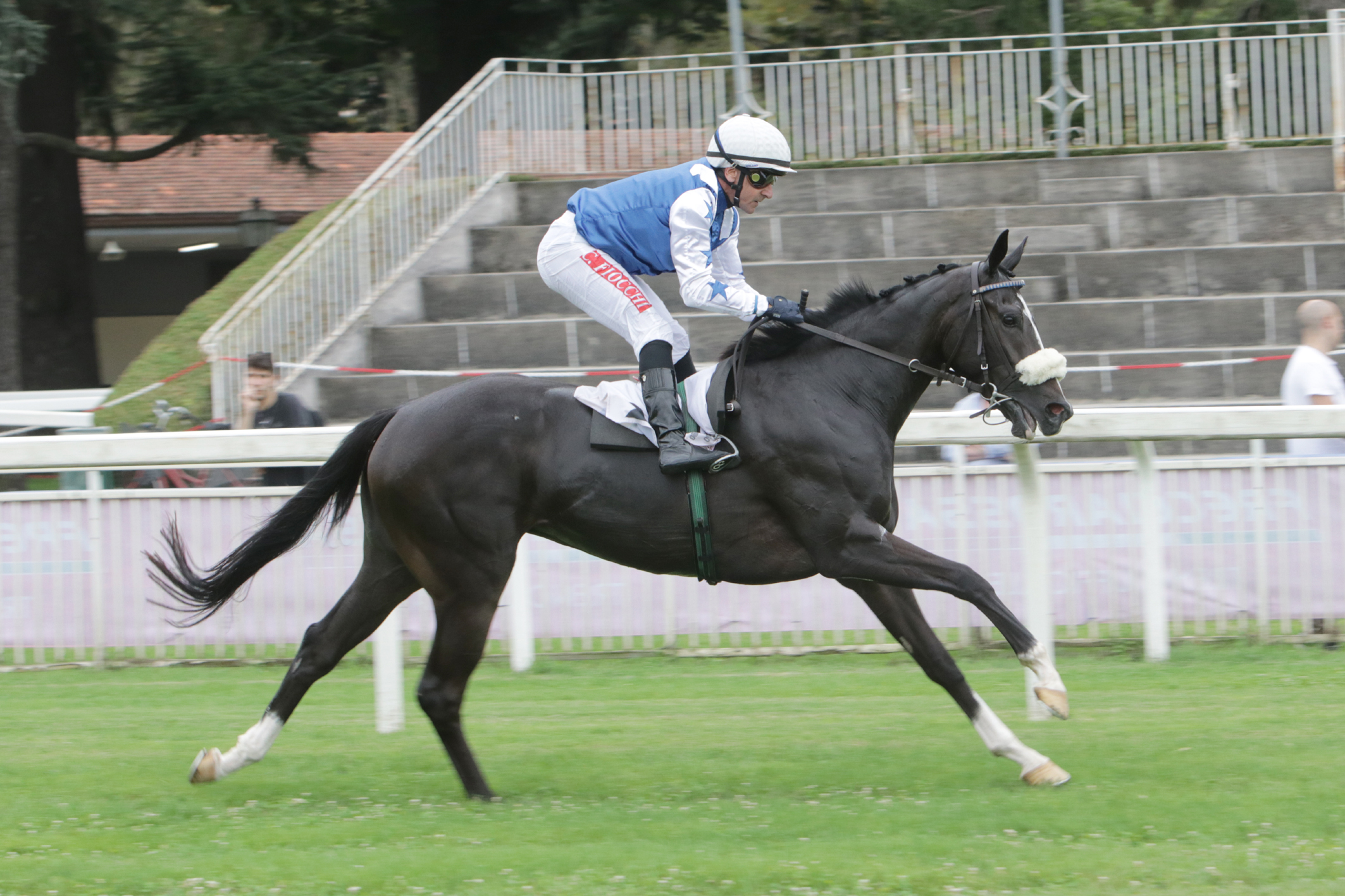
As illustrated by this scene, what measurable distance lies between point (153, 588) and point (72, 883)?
3.95 metres

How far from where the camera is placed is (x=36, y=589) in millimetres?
7953

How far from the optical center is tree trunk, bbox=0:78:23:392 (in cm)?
1423

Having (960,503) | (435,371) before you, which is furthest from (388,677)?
(435,371)

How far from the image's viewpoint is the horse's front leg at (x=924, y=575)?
5000mm

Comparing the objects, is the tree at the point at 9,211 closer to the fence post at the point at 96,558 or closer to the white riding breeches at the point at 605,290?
the fence post at the point at 96,558

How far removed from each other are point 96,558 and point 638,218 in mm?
4032

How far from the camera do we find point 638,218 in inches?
217

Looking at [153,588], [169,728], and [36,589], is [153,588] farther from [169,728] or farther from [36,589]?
[169,728]

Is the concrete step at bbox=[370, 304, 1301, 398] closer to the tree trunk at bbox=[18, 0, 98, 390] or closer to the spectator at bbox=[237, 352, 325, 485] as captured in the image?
the spectator at bbox=[237, 352, 325, 485]

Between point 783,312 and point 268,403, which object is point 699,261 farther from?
point 268,403

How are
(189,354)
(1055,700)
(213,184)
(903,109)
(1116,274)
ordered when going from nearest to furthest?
1. (1055,700)
2. (1116,274)
3. (189,354)
4. (903,109)
5. (213,184)

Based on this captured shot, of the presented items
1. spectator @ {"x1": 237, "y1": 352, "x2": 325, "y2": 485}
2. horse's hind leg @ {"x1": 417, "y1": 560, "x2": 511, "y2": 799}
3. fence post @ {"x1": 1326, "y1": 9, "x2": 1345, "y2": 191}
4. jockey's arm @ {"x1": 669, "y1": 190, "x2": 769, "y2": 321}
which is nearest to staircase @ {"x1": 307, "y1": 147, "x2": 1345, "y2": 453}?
fence post @ {"x1": 1326, "y1": 9, "x2": 1345, "y2": 191}

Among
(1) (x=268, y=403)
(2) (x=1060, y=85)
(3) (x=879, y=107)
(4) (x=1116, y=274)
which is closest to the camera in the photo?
(1) (x=268, y=403)

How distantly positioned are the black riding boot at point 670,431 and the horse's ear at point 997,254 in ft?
3.72
